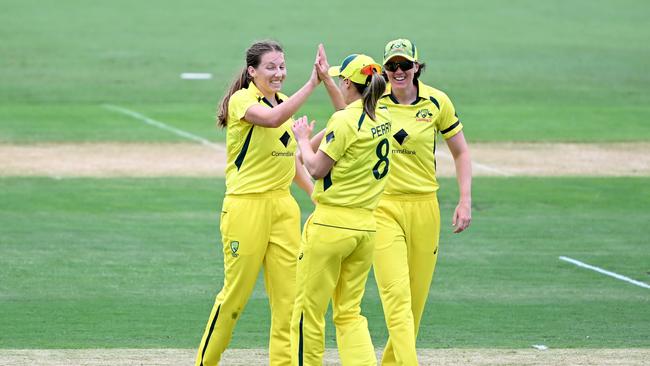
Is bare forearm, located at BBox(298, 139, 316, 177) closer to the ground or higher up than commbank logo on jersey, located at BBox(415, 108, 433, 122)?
closer to the ground

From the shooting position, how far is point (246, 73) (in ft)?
30.4

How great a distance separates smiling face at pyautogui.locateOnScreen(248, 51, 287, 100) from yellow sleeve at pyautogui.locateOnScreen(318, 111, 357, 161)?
76 cm

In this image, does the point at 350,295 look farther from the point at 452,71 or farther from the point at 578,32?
the point at 578,32

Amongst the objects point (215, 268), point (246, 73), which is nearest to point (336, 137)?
point (246, 73)

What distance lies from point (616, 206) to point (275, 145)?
1127 cm

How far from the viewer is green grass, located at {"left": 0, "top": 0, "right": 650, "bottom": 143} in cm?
2997

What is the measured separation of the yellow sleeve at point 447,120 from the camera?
373 inches

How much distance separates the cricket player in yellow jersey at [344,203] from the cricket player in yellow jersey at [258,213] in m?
0.38

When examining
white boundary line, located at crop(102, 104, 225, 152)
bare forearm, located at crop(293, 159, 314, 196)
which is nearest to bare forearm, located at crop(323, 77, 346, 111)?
bare forearm, located at crop(293, 159, 314, 196)

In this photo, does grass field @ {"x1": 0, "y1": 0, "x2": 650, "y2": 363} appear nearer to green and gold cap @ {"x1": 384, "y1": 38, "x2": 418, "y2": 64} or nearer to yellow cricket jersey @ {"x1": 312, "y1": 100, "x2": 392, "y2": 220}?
yellow cricket jersey @ {"x1": 312, "y1": 100, "x2": 392, "y2": 220}

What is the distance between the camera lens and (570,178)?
2228cm

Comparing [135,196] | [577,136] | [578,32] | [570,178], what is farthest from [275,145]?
[578,32]

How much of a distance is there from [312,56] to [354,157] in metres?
32.5

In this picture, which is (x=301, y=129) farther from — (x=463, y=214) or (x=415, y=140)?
(x=463, y=214)
